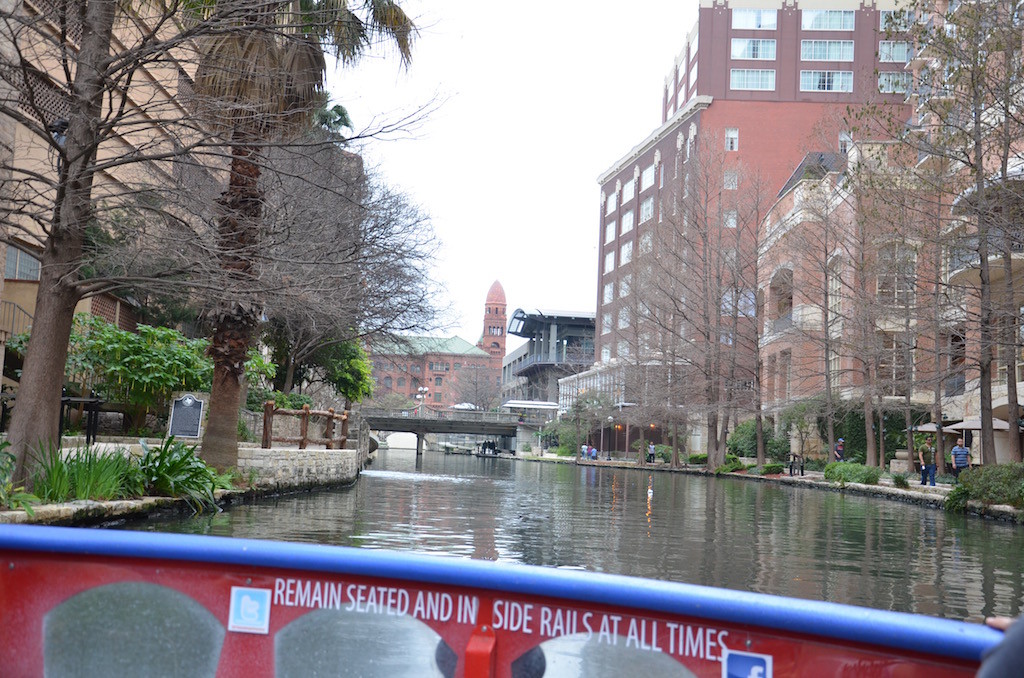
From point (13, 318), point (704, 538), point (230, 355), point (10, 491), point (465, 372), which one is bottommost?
point (704, 538)

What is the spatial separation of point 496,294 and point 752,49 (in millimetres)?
109465

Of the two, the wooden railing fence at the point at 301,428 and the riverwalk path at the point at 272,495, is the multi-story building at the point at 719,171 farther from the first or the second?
the wooden railing fence at the point at 301,428

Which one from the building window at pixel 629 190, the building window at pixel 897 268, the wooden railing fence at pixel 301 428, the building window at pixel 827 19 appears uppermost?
the building window at pixel 827 19

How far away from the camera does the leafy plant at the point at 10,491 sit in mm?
10734

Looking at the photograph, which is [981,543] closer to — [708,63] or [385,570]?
[385,570]

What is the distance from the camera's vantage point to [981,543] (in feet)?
52.1

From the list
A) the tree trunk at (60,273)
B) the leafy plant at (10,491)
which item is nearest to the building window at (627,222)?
the tree trunk at (60,273)

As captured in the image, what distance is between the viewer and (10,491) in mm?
11266

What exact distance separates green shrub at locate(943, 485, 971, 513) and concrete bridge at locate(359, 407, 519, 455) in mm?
46208

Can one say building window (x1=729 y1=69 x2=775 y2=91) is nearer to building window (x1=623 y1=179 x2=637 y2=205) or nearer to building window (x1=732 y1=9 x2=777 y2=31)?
building window (x1=732 y1=9 x2=777 y2=31)

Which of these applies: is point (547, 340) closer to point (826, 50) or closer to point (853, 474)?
point (826, 50)

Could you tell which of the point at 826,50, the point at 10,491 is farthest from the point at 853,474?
the point at 826,50

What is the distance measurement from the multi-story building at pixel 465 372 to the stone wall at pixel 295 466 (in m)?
81.2

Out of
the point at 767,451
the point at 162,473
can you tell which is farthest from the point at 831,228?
the point at 162,473
